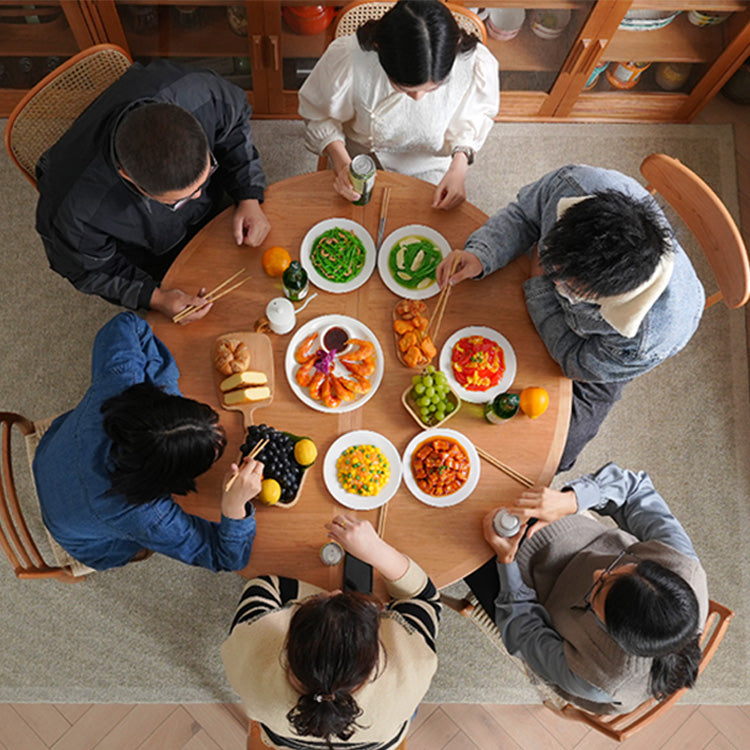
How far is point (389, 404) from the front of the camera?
1802mm

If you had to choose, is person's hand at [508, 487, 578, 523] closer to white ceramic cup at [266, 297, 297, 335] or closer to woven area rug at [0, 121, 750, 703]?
white ceramic cup at [266, 297, 297, 335]

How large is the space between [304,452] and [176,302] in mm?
568

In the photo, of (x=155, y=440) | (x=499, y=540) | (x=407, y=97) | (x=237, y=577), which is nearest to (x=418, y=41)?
(x=407, y=97)

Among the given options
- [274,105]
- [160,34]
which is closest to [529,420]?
[274,105]

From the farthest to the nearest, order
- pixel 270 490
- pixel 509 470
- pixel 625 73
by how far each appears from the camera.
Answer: pixel 625 73
pixel 509 470
pixel 270 490

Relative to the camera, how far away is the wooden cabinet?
8.20 feet

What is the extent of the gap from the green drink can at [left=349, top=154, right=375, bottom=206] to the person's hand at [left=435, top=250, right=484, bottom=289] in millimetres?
314

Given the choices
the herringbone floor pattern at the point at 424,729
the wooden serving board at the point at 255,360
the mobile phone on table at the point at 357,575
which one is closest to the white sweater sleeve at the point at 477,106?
the wooden serving board at the point at 255,360

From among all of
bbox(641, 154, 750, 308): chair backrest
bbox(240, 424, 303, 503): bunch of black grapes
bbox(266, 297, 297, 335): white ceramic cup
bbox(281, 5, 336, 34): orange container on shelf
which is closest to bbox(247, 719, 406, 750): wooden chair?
bbox(240, 424, 303, 503): bunch of black grapes

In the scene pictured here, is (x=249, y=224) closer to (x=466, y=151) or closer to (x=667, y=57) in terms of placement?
(x=466, y=151)

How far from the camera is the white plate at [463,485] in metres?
1.73

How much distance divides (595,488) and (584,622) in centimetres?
39

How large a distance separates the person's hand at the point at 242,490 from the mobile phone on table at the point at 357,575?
1.03 feet

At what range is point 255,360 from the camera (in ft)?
5.89
